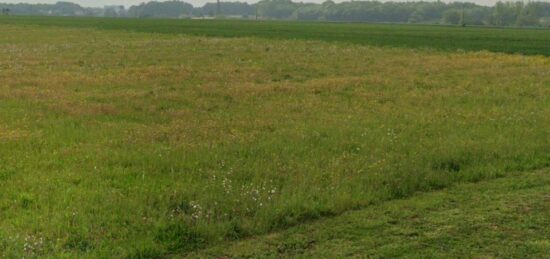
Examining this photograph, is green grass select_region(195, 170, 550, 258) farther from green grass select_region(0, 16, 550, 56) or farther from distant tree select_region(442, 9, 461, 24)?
distant tree select_region(442, 9, 461, 24)

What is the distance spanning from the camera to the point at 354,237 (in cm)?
528

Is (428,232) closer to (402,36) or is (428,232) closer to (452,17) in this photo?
(402,36)

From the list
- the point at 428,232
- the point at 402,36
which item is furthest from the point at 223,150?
the point at 402,36

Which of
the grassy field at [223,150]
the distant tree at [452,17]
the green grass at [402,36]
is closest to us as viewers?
the grassy field at [223,150]

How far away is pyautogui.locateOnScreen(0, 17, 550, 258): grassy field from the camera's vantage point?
556cm

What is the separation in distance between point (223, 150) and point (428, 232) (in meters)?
4.12

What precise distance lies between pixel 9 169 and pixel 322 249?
498 centimetres

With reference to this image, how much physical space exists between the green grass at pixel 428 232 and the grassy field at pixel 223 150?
1.08 ft

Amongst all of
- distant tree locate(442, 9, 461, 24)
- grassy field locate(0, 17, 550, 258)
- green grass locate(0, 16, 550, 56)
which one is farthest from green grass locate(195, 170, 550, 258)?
distant tree locate(442, 9, 461, 24)

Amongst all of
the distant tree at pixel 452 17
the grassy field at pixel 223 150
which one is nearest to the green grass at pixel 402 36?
the grassy field at pixel 223 150

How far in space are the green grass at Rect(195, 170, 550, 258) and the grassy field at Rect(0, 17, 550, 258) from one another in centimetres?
33

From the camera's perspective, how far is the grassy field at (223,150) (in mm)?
5559

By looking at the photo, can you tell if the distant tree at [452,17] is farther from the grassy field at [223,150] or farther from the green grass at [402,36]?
the grassy field at [223,150]

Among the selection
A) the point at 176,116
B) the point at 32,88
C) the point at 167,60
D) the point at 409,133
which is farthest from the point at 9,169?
the point at 167,60
